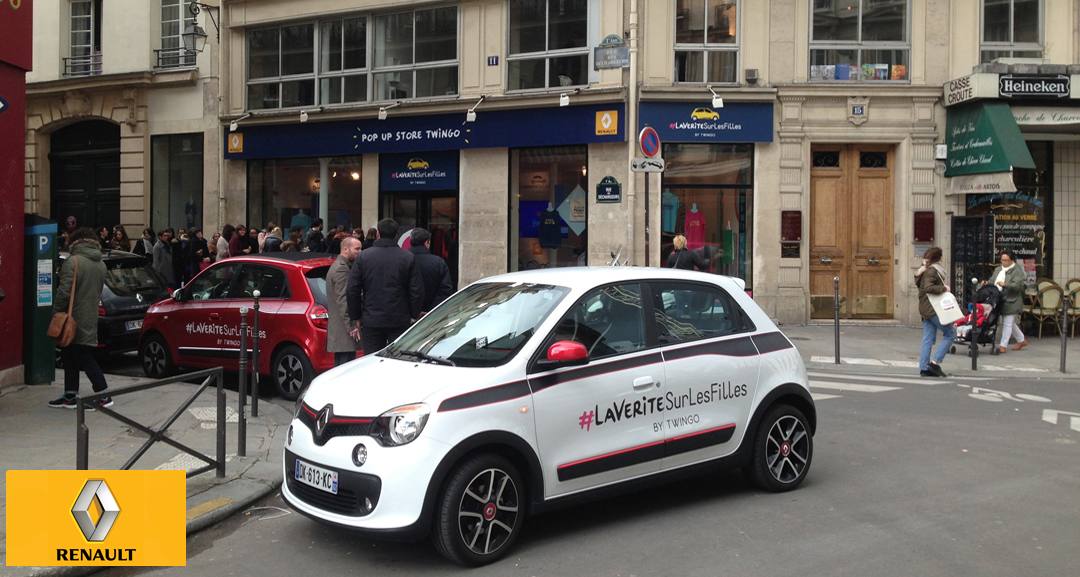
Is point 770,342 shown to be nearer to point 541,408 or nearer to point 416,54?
point 541,408

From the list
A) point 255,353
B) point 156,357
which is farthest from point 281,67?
point 255,353

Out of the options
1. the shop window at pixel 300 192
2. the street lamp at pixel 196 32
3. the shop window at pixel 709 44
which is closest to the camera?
the shop window at pixel 709 44

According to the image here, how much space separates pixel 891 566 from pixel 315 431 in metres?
3.33

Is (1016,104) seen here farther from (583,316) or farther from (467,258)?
(583,316)

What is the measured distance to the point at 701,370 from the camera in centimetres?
606

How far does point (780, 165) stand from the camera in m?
18.1

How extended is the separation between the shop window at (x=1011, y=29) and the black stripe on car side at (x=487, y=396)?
54.3 feet

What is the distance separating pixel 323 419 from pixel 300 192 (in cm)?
1822

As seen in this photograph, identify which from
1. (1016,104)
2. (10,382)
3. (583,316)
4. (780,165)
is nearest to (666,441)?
(583,316)

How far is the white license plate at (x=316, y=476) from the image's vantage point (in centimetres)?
510

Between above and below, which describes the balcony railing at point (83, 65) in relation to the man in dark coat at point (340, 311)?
above

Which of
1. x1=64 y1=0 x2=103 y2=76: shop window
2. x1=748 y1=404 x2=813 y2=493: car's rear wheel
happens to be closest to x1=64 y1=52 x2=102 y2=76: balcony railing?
x1=64 y1=0 x2=103 y2=76: shop window

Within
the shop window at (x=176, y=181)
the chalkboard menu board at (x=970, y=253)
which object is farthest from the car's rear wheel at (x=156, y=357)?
the chalkboard menu board at (x=970, y=253)

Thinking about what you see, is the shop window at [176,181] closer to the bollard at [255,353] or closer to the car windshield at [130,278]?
the car windshield at [130,278]
